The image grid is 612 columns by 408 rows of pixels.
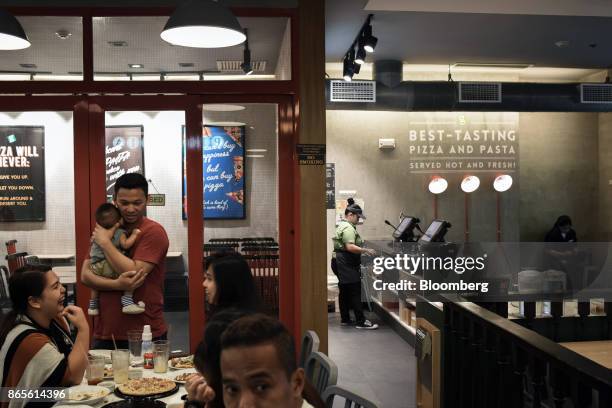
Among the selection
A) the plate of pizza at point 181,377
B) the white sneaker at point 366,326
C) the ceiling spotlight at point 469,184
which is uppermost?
the ceiling spotlight at point 469,184

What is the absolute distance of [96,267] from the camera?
11.2ft

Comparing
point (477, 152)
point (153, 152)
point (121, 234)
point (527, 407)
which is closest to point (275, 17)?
point (153, 152)

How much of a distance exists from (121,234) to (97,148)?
4.55ft

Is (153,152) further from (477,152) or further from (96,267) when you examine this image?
(477,152)

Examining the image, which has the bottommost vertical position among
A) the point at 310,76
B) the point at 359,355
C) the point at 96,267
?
the point at 359,355

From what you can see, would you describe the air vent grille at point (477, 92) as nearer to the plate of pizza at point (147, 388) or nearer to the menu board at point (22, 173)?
the menu board at point (22, 173)

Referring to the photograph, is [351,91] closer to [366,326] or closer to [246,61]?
[366,326]

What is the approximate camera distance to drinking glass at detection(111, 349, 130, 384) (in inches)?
104

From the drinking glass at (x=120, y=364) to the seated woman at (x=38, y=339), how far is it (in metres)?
0.15

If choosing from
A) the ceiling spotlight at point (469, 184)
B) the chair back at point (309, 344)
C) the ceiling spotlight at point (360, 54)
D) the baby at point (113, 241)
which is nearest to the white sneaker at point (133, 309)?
the baby at point (113, 241)

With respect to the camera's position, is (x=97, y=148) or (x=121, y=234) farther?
(x=97, y=148)

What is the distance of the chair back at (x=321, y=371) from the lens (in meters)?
2.56

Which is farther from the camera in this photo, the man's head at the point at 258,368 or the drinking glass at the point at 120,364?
the drinking glass at the point at 120,364

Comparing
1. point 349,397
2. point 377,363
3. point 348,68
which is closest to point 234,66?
point 348,68
